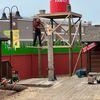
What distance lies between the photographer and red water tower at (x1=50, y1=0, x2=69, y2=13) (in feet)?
98.6

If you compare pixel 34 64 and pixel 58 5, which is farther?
pixel 34 64

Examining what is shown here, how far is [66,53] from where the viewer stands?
113ft

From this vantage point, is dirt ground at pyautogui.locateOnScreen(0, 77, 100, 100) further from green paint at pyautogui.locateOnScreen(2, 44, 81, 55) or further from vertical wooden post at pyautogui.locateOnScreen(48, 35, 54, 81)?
green paint at pyautogui.locateOnScreen(2, 44, 81, 55)

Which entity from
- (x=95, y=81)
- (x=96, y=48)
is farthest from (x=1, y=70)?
(x=96, y=48)

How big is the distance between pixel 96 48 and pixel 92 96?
1139 cm

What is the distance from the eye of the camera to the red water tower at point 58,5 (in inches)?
1183

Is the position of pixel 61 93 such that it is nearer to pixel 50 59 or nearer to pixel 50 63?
pixel 50 63

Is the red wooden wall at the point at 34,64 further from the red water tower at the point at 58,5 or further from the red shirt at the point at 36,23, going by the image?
the red water tower at the point at 58,5

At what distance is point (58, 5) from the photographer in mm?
30250

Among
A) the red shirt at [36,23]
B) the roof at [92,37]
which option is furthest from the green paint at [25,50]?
the roof at [92,37]

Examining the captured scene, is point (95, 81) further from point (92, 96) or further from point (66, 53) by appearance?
point (66, 53)

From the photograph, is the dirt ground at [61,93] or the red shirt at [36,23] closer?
the dirt ground at [61,93]

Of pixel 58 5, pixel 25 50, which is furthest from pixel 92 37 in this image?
pixel 25 50

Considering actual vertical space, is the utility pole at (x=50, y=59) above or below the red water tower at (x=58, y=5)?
below
